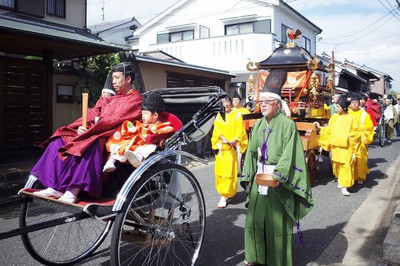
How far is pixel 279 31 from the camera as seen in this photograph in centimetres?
1925

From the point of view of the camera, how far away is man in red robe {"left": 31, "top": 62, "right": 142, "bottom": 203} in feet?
9.48

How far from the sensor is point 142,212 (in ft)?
10.9

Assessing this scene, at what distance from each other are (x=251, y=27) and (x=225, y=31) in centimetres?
167

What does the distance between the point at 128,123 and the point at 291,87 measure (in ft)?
19.6

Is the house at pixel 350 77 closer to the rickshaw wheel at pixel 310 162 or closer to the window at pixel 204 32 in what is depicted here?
the window at pixel 204 32

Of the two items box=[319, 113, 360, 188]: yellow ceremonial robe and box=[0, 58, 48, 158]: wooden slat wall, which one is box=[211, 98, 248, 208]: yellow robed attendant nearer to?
box=[319, 113, 360, 188]: yellow ceremonial robe

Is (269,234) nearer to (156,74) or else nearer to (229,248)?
(229,248)

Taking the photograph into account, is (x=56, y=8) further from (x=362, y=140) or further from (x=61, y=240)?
(x=362, y=140)

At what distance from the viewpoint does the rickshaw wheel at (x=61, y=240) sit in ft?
10.7

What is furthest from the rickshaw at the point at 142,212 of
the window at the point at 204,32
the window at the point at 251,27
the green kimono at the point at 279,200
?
the window at the point at 204,32

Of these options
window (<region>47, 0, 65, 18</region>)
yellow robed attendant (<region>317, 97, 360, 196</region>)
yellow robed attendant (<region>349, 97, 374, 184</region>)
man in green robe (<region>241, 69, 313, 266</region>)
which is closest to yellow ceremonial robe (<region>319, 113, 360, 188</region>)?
yellow robed attendant (<region>317, 97, 360, 196</region>)

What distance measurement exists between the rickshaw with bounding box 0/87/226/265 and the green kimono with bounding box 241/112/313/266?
55 centimetres

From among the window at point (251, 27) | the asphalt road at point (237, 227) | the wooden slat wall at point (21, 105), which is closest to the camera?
the asphalt road at point (237, 227)

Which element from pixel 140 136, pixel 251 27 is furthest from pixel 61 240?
pixel 251 27
